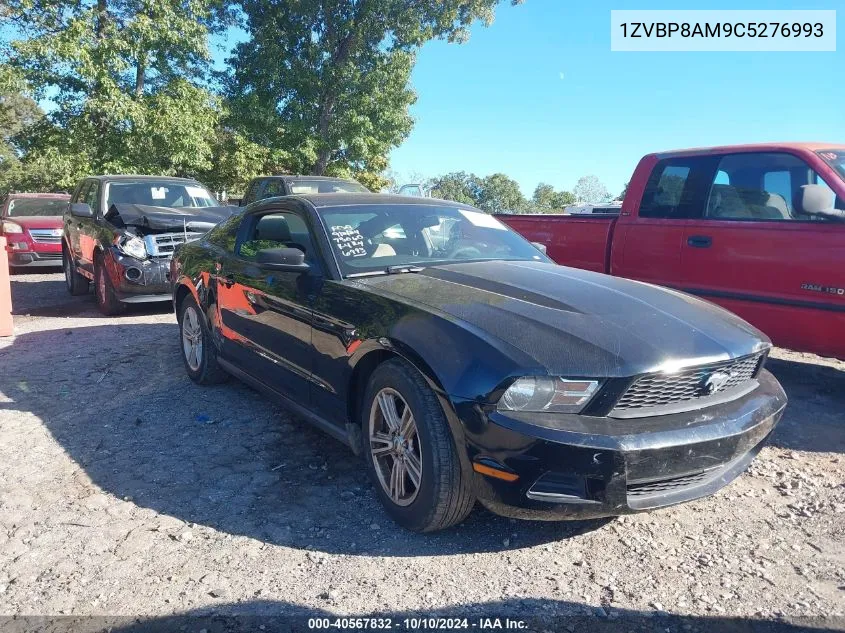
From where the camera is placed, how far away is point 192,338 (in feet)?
16.8

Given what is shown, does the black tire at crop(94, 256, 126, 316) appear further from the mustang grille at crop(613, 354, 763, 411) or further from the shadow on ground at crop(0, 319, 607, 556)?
the mustang grille at crop(613, 354, 763, 411)

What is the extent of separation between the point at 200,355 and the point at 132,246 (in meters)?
3.39

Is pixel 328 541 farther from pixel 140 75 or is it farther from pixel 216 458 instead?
pixel 140 75

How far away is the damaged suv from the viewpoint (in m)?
7.58

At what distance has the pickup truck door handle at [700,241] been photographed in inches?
200

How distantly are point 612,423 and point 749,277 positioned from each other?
3.06 metres

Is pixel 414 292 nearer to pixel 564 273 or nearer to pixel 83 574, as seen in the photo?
pixel 564 273

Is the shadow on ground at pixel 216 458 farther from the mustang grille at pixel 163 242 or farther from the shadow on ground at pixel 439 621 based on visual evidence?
the mustang grille at pixel 163 242

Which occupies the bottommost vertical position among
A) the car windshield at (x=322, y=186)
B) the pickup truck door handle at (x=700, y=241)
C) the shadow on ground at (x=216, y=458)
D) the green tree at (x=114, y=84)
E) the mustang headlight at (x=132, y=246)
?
the shadow on ground at (x=216, y=458)

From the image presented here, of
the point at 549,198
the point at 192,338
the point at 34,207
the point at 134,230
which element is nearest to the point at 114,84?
the point at 34,207

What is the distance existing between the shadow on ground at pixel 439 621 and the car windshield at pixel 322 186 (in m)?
8.52

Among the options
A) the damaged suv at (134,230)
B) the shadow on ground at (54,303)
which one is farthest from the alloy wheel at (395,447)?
the shadow on ground at (54,303)

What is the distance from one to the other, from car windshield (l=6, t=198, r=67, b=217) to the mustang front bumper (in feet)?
46.3

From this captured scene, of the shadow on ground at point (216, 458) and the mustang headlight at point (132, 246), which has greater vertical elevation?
the mustang headlight at point (132, 246)
